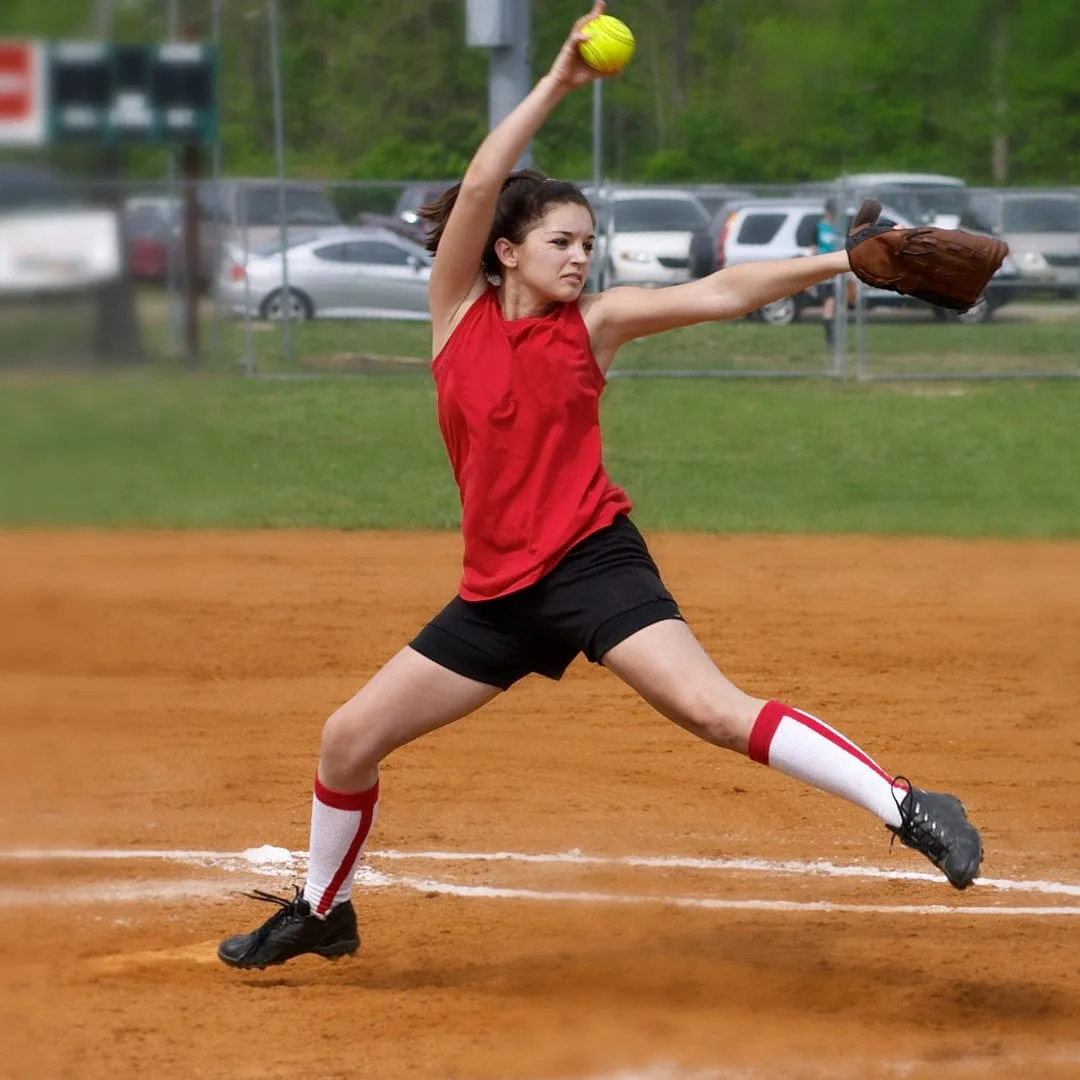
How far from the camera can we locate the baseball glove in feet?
Answer: 12.6

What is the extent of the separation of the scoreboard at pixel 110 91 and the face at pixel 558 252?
3.29 meters

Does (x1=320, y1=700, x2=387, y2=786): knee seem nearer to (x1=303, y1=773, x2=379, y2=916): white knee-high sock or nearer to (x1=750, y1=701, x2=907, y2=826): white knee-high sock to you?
(x1=303, y1=773, x2=379, y2=916): white knee-high sock

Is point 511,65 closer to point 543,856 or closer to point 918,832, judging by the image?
point 543,856

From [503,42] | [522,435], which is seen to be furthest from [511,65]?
[522,435]

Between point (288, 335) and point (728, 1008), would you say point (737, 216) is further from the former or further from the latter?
point (728, 1008)

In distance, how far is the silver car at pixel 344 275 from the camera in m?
18.2

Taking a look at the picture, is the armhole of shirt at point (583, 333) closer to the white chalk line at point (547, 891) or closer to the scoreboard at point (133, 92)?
the white chalk line at point (547, 891)

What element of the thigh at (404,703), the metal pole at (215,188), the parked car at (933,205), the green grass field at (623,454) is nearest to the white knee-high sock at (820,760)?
the thigh at (404,703)

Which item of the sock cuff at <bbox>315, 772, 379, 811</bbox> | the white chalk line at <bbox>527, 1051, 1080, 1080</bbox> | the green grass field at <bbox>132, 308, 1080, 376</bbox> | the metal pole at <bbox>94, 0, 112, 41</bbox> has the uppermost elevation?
the metal pole at <bbox>94, 0, 112, 41</bbox>

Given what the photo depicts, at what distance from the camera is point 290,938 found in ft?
13.5

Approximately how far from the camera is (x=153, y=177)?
54.6ft

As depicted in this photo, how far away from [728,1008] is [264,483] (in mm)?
8279

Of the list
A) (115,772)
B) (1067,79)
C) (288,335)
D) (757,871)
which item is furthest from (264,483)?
(1067,79)

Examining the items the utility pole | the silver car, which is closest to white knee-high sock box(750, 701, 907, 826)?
the utility pole
